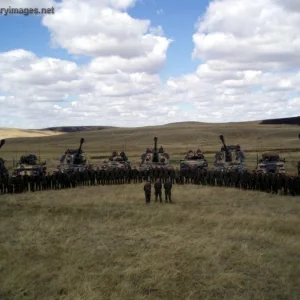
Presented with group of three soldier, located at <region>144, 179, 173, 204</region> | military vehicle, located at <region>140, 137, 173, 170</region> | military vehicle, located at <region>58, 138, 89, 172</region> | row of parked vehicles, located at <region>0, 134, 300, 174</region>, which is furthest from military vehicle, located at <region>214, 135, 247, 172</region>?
group of three soldier, located at <region>144, 179, 173, 204</region>

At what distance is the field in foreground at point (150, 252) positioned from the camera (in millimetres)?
7887

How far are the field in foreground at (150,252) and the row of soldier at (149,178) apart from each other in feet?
13.7

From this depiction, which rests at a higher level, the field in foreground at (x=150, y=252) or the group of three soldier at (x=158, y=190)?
the group of three soldier at (x=158, y=190)

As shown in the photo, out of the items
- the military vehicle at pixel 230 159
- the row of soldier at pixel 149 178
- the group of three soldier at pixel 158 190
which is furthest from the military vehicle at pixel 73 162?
the group of three soldier at pixel 158 190

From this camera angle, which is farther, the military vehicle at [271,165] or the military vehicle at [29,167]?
the military vehicle at [29,167]

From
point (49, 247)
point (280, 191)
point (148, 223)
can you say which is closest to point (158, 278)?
point (49, 247)

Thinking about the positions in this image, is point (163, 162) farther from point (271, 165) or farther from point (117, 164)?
point (271, 165)

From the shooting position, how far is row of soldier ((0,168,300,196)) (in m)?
21.3

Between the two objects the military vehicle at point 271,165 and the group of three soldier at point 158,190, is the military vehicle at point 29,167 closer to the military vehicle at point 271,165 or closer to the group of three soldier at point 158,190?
the group of three soldier at point 158,190

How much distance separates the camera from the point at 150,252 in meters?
9.95

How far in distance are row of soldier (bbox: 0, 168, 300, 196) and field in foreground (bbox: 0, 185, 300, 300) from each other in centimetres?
418

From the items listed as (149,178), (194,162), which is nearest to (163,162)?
(149,178)

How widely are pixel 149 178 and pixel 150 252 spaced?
18.8 meters

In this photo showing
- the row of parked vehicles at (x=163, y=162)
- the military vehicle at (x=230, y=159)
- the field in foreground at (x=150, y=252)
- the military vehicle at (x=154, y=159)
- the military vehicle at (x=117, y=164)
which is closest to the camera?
the field in foreground at (x=150, y=252)
